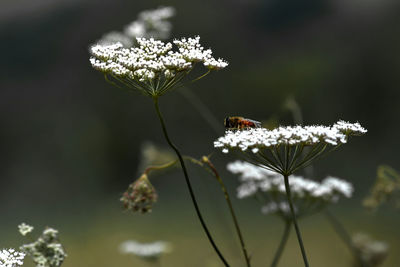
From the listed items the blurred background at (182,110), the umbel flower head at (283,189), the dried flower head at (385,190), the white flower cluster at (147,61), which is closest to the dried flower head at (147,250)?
the umbel flower head at (283,189)

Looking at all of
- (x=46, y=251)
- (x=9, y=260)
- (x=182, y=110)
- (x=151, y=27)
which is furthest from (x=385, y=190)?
(x=182, y=110)

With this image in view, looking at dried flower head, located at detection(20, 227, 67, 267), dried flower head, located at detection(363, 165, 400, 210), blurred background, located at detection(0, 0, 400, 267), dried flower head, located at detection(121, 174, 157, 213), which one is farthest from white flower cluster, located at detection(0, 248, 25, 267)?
blurred background, located at detection(0, 0, 400, 267)

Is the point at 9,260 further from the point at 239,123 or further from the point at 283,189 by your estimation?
the point at 283,189

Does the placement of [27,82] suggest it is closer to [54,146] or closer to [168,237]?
[54,146]

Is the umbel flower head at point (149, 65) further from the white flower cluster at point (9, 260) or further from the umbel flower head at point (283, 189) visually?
the umbel flower head at point (283, 189)

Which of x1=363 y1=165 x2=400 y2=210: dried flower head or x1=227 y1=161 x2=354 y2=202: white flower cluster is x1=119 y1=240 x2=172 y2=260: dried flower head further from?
x1=363 y1=165 x2=400 y2=210: dried flower head
